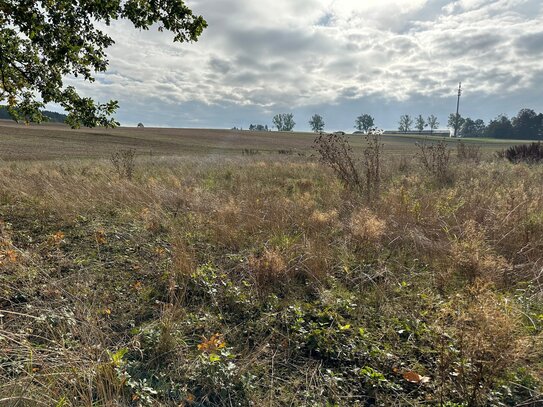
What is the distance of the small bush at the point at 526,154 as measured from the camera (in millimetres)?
13961

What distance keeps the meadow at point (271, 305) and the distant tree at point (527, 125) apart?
361 ft

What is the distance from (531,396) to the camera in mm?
1902

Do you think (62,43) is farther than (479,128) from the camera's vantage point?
No

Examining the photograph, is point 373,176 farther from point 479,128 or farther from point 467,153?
point 479,128

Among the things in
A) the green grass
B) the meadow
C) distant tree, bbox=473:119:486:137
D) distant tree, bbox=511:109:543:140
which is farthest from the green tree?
distant tree, bbox=473:119:486:137

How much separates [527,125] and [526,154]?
100572 millimetres

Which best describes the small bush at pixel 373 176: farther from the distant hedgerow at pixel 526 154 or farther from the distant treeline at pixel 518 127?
the distant treeline at pixel 518 127

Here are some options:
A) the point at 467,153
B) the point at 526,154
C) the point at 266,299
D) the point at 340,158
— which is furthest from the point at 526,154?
the point at 266,299

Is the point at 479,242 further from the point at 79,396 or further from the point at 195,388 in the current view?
the point at 79,396

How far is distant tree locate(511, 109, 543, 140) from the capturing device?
87.3 m

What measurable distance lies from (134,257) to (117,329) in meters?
1.46

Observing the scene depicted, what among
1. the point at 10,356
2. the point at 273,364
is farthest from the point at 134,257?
the point at 273,364

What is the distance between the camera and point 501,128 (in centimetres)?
9625

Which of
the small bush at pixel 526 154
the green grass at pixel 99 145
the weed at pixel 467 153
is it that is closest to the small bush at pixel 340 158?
the green grass at pixel 99 145
